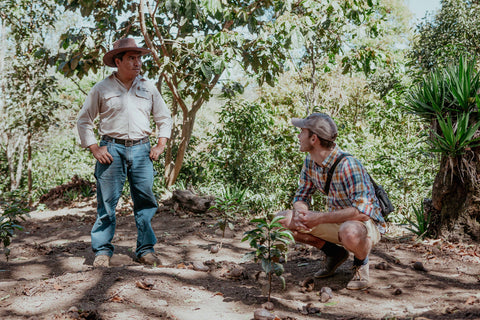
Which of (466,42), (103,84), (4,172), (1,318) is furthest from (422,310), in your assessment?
(4,172)

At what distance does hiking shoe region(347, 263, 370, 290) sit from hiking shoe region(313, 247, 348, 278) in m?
0.16

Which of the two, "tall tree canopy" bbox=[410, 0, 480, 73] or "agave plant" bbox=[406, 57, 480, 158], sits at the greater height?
"tall tree canopy" bbox=[410, 0, 480, 73]

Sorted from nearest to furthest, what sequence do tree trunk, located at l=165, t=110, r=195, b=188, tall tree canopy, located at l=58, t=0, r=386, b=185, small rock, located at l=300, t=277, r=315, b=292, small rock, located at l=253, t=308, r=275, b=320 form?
small rock, located at l=253, t=308, r=275, b=320 < small rock, located at l=300, t=277, r=315, b=292 < tall tree canopy, located at l=58, t=0, r=386, b=185 < tree trunk, located at l=165, t=110, r=195, b=188

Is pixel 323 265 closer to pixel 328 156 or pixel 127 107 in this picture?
pixel 328 156

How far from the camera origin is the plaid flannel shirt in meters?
2.85

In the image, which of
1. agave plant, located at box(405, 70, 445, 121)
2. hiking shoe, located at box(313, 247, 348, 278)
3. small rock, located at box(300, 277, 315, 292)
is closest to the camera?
small rock, located at box(300, 277, 315, 292)

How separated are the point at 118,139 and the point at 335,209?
6.18 ft

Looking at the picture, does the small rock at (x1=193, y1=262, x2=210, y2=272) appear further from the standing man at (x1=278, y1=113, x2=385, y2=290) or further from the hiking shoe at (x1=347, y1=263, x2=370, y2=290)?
the hiking shoe at (x1=347, y1=263, x2=370, y2=290)

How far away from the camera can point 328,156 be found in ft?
9.86

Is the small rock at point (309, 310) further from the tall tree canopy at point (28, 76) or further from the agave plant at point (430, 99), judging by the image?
the tall tree canopy at point (28, 76)

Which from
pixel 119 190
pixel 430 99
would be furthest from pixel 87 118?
pixel 430 99

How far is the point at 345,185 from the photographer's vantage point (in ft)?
9.63

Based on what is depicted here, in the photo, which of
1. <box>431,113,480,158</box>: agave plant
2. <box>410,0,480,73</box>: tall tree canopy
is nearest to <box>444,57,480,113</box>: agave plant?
<box>431,113,480,158</box>: agave plant

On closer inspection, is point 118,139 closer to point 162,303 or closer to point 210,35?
point 162,303
